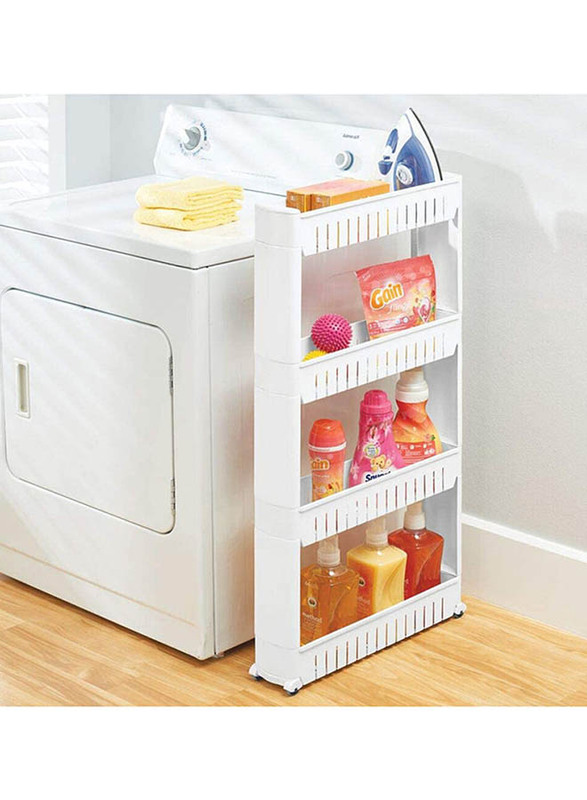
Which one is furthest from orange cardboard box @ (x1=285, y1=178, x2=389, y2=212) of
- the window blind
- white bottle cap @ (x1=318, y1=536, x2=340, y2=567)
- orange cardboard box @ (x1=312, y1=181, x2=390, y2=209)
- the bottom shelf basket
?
the window blind

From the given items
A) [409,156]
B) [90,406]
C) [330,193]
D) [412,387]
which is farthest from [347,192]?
[90,406]

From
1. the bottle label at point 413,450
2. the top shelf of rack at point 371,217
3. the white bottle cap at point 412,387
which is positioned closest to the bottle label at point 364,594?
the bottle label at point 413,450

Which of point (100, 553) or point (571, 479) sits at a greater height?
point (571, 479)

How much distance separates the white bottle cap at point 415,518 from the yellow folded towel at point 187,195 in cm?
69

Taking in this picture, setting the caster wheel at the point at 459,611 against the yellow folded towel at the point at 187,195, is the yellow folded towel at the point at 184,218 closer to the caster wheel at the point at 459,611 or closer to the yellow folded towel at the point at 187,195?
the yellow folded towel at the point at 187,195

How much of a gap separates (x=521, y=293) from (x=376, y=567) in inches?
23.1

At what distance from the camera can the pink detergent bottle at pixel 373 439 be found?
194 centimetres

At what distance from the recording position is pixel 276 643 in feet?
6.19

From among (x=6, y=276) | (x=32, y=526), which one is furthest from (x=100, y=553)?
(x=6, y=276)

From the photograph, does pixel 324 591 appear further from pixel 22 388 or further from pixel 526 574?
pixel 22 388

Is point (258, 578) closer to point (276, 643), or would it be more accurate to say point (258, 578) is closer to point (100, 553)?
point (276, 643)

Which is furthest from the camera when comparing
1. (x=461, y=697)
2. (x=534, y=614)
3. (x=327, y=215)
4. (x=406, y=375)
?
(x=534, y=614)

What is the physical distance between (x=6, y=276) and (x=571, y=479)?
116 cm

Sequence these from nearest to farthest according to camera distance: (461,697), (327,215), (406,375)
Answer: (327,215), (461,697), (406,375)
